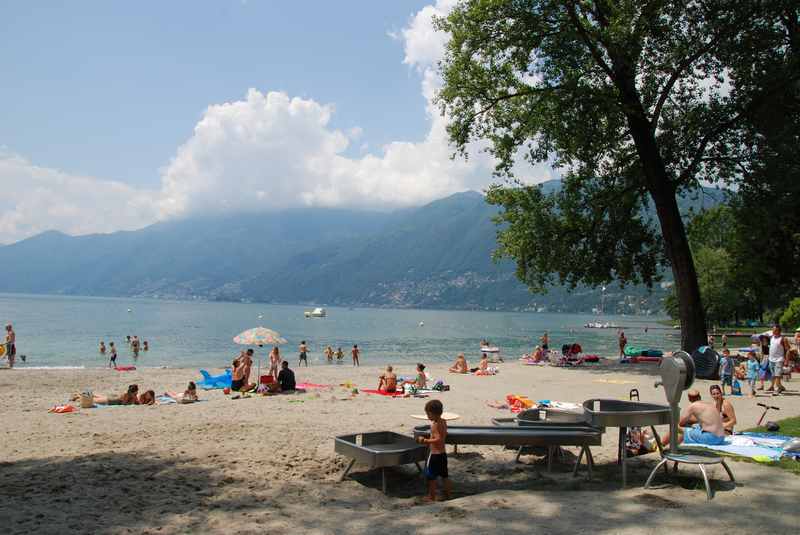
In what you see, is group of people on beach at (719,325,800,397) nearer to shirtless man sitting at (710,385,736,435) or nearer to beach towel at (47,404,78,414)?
shirtless man sitting at (710,385,736,435)

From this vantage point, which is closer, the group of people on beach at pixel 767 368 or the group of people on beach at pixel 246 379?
the group of people on beach at pixel 767 368

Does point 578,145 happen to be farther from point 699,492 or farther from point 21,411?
point 21,411

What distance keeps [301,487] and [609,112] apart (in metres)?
18.1

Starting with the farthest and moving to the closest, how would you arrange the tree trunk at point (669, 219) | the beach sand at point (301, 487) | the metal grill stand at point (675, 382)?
the tree trunk at point (669, 219)
the metal grill stand at point (675, 382)
the beach sand at point (301, 487)

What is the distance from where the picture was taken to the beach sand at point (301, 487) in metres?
5.91

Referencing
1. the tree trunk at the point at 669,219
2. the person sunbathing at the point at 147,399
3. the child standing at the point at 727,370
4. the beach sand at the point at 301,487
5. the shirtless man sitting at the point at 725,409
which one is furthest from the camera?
the tree trunk at the point at 669,219

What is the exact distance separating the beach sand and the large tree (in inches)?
451

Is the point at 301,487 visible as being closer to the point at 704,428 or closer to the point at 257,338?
the point at 704,428

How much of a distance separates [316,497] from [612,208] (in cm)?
2041

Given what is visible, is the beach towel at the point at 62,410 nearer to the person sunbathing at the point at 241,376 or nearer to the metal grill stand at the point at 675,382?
the person sunbathing at the point at 241,376

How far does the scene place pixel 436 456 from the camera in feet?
23.4

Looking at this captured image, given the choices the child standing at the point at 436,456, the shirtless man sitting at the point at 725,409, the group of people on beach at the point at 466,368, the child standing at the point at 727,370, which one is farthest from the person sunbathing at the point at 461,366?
the child standing at the point at 436,456

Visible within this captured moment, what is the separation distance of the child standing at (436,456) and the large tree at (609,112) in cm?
1627

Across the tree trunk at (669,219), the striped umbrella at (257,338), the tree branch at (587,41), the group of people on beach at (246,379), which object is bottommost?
the group of people on beach at (246,379)
